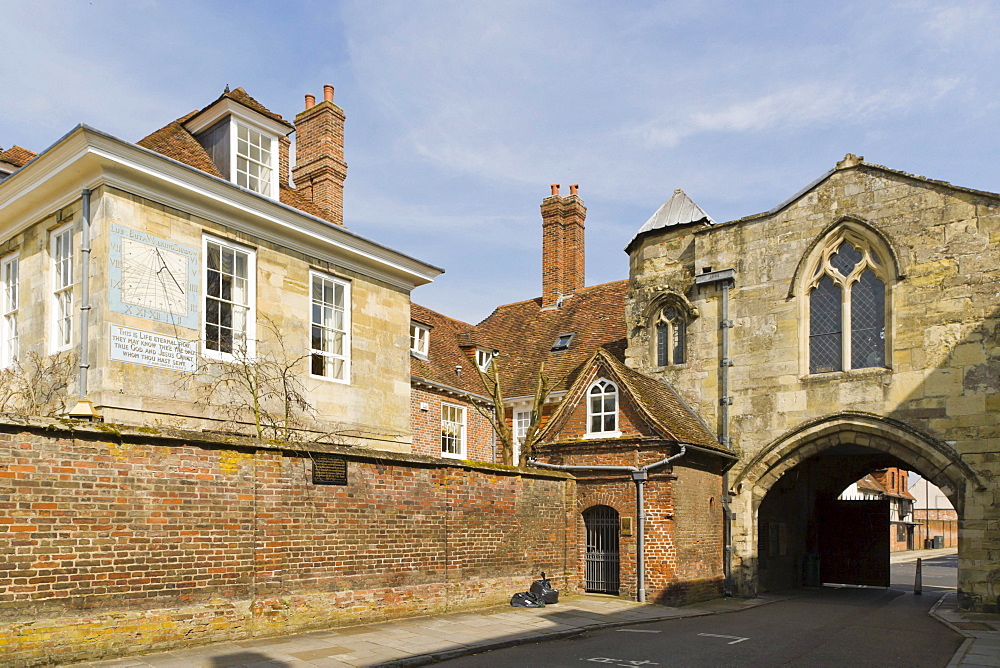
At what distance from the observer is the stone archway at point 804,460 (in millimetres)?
17734

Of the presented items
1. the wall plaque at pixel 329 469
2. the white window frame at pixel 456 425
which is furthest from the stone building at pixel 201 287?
the white window frame at pixel 456 425

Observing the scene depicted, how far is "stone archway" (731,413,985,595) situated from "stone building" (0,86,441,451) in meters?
8.98

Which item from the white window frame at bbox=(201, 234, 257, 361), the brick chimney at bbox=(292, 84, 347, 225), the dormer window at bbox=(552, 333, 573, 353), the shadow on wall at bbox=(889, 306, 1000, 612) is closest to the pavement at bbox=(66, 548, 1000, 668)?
the shadow on wall at bbox=(889, 306, 1000, 612)

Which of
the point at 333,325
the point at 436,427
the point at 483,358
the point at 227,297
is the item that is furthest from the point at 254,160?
the point at 483,358

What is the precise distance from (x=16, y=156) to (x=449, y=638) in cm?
1311

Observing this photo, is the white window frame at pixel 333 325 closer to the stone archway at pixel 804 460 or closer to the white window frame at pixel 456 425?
the white window frame at pixel 456 425

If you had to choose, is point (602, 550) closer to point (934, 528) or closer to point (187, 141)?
point (187, 141)

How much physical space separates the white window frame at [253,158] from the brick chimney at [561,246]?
15.7 meters

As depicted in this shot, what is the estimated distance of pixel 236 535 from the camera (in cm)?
1060

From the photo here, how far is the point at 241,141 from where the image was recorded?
15.6 m

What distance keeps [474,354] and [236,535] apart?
17.2m

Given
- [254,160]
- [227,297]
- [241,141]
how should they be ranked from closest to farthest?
[227,297]
[241,141]
[254,160]

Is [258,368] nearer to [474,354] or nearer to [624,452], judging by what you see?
[624,452]

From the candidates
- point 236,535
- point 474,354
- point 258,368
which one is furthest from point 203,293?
point 474,354
